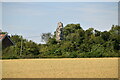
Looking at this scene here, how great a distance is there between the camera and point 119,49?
172 ft

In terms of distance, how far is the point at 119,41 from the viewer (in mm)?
53594

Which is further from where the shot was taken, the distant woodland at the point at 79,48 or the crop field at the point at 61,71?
the distant woodland at the point at 79,48

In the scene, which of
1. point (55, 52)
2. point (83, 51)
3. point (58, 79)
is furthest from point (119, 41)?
point (58, 79)

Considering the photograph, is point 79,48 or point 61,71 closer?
point 61,71

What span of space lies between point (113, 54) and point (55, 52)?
404 inches

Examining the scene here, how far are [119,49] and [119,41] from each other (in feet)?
6.67

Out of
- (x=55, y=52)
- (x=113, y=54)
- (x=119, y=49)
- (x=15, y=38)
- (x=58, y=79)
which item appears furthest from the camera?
(x=15, y=38)

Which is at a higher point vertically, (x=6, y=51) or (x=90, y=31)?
(x=90, y=31)

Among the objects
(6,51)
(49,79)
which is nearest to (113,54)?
(6,51)

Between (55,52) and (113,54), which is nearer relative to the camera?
(113,54)

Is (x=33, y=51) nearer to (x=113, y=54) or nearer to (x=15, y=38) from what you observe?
(x=113, y=54)

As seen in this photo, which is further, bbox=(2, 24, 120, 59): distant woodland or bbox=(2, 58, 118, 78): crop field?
bbox=(2, 24, 120, 59): distant woodland

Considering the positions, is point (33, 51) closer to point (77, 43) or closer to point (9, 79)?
point (77, 43)

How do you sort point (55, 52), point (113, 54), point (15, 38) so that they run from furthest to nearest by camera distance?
1. point (15, 38)
2. point (55, 52)
3. point (113, 54)
